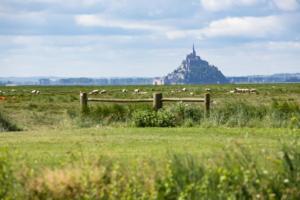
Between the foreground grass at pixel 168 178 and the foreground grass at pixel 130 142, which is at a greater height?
the foreground grass at pixel 168 178

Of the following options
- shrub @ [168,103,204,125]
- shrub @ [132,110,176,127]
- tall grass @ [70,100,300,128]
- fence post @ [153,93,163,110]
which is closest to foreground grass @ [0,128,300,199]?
shrub @ [132,110,176,127]

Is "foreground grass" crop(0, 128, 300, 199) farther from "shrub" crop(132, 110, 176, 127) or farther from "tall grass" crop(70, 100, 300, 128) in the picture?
"tall grass" crop(70, 100, 300, 128)

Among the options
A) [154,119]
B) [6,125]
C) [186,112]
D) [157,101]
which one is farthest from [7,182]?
[157,101]

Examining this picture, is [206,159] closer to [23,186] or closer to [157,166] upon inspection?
[157,166]

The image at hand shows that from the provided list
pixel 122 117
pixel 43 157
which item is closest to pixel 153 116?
pixel 122 117

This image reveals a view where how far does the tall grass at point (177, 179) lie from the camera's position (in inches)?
325

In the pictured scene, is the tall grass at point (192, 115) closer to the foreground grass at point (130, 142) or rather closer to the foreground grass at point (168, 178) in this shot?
the foreground grass at point (130, 142)

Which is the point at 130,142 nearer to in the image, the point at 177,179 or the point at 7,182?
the point at 7,182

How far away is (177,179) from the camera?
855cm

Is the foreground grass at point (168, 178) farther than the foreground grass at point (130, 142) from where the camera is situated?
No

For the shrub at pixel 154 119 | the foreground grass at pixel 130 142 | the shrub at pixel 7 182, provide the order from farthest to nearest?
the shrub at pixel 154 119, the foreground grass at pixel 130 142, the shrub at pixel 7 182

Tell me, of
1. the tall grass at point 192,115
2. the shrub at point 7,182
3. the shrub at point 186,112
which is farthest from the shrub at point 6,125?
the shrub at point 7,182

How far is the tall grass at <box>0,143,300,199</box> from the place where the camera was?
27.1 feet

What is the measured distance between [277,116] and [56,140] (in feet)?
29.3
